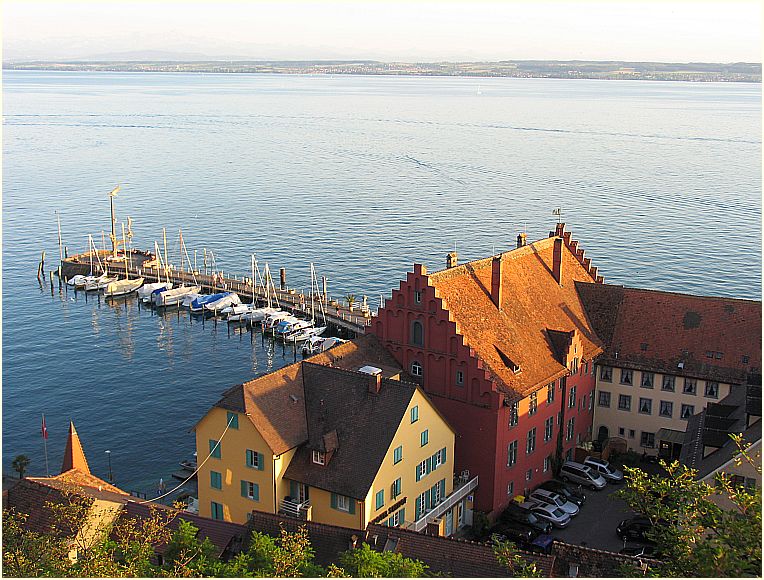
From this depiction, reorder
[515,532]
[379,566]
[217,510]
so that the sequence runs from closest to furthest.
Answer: [379,566]
[217,510]
[515,532]

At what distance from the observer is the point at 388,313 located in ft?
206

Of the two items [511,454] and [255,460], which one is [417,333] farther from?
[255,460]

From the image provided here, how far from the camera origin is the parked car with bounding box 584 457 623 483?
64.9 meters

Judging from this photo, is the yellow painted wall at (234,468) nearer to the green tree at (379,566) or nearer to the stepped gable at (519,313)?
the stepped gable at (519,313)

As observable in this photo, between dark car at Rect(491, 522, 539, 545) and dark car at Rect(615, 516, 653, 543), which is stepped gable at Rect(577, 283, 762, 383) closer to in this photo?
dark car at Rect(615, 516, 653, 543)

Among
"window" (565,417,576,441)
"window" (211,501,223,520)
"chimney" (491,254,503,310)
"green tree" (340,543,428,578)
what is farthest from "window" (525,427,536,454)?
"green tree" (340,543,428,578)

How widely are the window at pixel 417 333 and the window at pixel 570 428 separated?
1468cm

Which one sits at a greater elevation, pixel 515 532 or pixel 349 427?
pixel 349 427

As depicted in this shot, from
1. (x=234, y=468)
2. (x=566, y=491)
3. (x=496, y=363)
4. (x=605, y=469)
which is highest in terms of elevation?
(x=496, y=363)

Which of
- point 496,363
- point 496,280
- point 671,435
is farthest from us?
point 671,435

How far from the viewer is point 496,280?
2574 inches

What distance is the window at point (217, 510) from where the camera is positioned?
56062 mm

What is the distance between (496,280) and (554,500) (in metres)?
16.2

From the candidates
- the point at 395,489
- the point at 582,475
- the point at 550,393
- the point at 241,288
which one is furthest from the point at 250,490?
the point at 241,288
